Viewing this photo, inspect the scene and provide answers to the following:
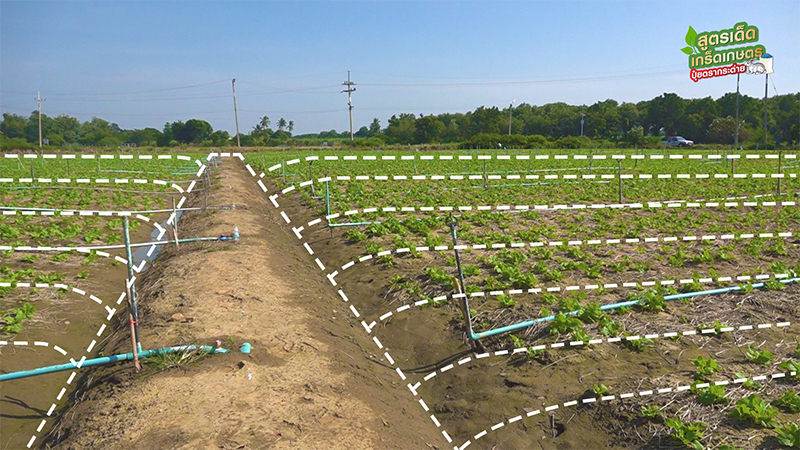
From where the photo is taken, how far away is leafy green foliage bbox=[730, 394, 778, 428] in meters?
3.49

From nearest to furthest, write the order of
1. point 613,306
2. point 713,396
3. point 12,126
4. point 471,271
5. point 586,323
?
point 713,396, point 586,323, point 613,306, point 471,271, point 12,126

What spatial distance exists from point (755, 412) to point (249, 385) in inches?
154

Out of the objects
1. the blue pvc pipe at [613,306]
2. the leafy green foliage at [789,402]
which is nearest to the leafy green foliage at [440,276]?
the blue pvc pipe at [613,306]

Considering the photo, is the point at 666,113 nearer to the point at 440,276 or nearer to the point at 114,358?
the point at 440,276

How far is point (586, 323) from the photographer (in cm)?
540

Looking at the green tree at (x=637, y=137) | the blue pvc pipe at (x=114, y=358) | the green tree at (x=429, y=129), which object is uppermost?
the green tree at (x=429, y=129)

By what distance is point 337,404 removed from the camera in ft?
13.8

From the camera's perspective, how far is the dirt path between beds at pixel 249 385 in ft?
11.9

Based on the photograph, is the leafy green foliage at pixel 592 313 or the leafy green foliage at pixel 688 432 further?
the leafy green foliage at pixel 592 313

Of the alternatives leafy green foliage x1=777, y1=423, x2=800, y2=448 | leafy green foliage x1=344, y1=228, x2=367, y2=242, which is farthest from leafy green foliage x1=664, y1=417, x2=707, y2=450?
leafy green foliage x1=344, y1=228, x2=367, y2=242

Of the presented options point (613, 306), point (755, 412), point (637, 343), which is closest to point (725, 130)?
point (613, 306)

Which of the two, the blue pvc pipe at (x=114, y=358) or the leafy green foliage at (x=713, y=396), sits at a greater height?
the blue pvc pipe at (x=114, y=358)

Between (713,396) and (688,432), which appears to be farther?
(713,396)

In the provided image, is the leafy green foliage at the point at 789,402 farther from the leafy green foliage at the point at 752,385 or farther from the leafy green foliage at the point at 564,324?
the leafy green foliage at the point at 564,324
